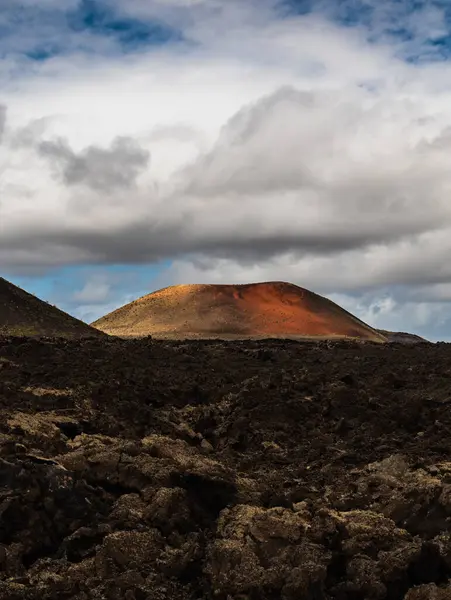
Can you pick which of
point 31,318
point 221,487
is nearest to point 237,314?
point 31,318

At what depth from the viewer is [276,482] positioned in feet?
39.1

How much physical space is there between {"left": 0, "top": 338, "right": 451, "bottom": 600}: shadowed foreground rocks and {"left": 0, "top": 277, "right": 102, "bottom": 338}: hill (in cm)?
1990

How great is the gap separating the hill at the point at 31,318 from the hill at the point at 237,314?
55.2ft

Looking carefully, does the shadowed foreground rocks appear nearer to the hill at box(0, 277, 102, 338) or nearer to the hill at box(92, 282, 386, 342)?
the hill at box(0, 277, 102, 338)

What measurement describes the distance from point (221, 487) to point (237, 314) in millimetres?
58455

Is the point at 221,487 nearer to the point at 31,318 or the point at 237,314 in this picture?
the point at 31,318

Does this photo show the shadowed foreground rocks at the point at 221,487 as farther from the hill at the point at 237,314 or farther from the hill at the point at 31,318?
the hill at the point at 237,314

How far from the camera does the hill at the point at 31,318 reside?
37.6 meters

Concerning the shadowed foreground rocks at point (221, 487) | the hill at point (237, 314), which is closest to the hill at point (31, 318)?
the hill at point (237, 314)

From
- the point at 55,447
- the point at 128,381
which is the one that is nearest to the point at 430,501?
the point at 55,447

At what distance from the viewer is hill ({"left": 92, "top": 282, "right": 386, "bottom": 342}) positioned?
6400cm

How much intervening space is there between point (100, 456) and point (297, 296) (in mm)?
65700

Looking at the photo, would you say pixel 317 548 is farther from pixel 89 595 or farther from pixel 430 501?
pixel 89 595

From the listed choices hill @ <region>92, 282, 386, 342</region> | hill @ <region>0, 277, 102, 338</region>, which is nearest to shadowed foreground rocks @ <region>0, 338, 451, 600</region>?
hill @ <region>0, 277, 102, 338</region>
